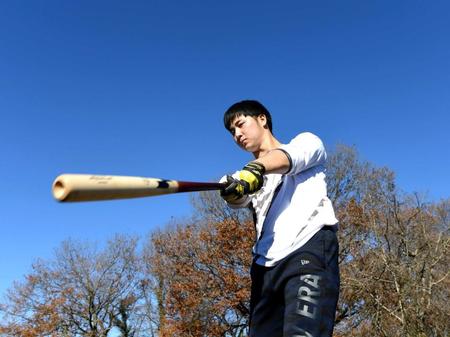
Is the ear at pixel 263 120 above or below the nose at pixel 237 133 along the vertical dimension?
above

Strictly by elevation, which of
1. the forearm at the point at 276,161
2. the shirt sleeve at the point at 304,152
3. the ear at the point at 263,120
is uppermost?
the ear at the point at 263,120

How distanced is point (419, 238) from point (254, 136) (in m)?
15.7

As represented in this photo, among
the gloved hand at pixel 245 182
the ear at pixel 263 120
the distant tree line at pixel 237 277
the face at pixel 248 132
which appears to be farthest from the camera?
the distant tree line at pixel 237 277

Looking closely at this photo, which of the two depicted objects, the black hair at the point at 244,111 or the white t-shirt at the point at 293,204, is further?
the black hair at the point at 244,111

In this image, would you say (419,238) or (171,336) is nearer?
(419,238)

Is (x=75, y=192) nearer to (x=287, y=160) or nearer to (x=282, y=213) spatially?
(x=287, y=160)

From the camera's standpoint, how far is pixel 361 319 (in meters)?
19.2

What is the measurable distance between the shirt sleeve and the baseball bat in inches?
24.7

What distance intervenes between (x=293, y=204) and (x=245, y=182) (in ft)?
2.18

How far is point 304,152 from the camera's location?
263 centimetres

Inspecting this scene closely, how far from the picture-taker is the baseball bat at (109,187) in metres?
1.65

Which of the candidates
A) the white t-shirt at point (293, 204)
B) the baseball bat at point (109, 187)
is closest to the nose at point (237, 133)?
the white t-shirt at point (293, 204)

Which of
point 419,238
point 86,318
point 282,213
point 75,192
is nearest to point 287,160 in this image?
point 282,213

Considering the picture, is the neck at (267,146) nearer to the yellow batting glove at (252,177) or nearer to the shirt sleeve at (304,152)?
the shirt sleeve at (304,152)
